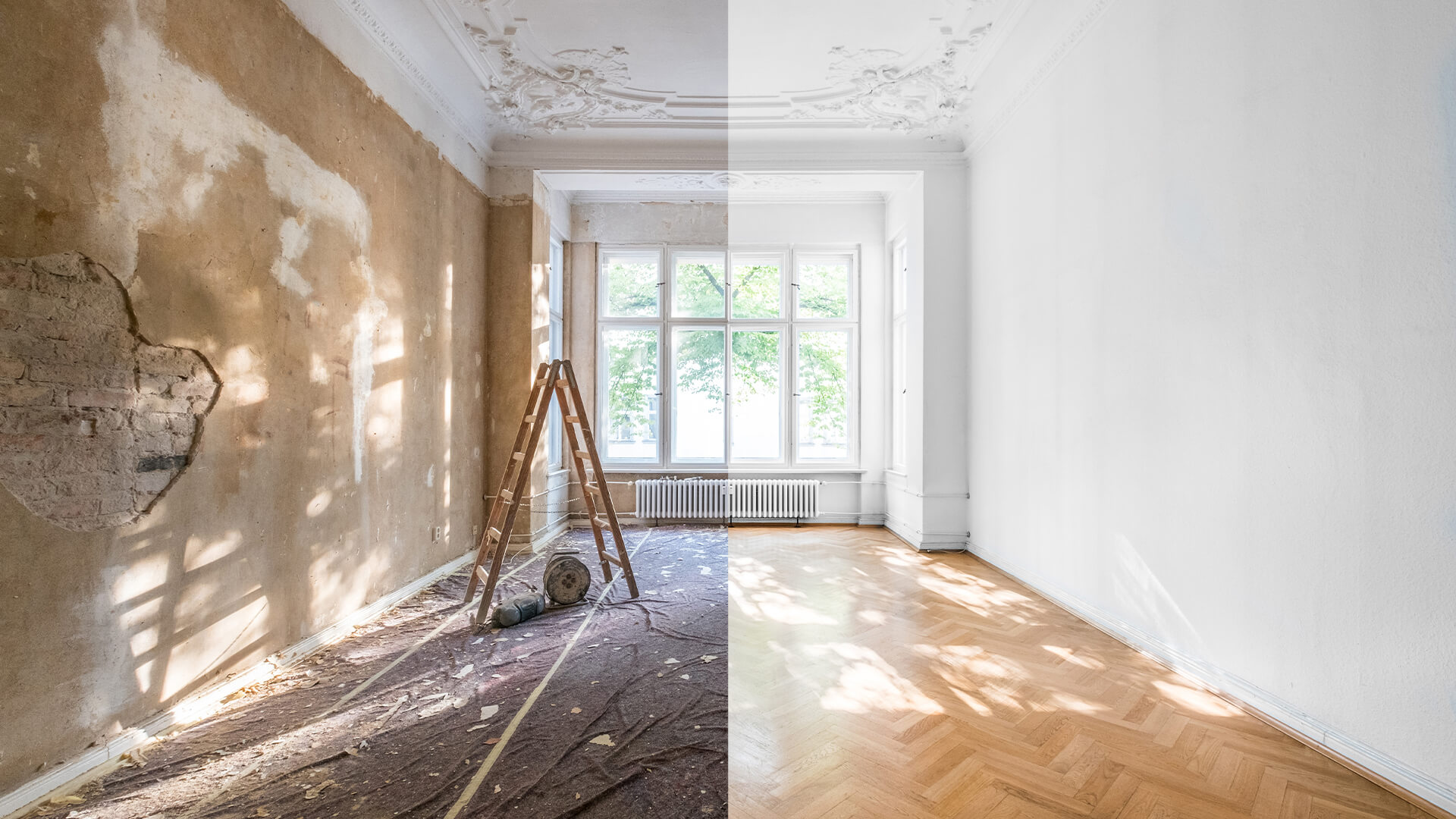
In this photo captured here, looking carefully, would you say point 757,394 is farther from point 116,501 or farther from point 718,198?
point 116,501

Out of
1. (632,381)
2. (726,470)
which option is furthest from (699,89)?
(726,470)

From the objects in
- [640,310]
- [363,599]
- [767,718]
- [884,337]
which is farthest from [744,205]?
[767,718]

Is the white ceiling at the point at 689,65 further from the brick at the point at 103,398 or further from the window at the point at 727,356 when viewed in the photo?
the brick at the point at 103,398

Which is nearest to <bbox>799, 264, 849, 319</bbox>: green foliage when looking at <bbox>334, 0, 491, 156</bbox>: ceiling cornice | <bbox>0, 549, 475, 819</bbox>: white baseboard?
<bbox>334, 0, 491, 156</bbox>: ceiling cornice

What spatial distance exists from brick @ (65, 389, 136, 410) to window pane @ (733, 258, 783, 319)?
5.56 meters

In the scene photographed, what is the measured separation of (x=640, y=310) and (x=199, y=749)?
5.58m

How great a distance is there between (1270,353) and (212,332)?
4.03m

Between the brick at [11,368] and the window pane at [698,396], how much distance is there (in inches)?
217

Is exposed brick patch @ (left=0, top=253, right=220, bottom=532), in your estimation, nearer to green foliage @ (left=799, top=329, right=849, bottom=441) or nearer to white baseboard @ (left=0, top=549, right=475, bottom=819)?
white baseboard @ (left=0, top=549, right=475, bottom=819)

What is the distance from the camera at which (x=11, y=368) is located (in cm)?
184

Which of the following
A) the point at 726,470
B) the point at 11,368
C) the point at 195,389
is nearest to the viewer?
the point at 11,368

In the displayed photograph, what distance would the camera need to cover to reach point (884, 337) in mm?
7066

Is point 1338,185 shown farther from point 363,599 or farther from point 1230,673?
point 363,599

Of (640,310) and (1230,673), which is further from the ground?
(640,310)
